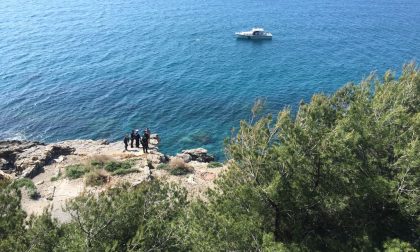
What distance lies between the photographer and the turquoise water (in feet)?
189

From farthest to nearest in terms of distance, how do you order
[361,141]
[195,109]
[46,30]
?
[46,30], [195,109], [361,141]

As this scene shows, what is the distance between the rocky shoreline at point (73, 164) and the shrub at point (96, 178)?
30 centimetres

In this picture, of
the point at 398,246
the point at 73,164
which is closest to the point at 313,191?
the point at 398,246

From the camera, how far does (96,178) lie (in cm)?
3400

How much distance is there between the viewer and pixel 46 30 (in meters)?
90.9

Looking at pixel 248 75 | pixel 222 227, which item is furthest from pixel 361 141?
pixel 248 75

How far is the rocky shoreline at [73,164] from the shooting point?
32.7m

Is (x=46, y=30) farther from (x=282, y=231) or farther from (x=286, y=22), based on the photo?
(x=282, y=231)

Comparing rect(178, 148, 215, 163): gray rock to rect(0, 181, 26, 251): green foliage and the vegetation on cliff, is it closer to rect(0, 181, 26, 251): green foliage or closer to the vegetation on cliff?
the vegetation on cliff

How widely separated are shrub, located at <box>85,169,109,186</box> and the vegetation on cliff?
44.2ft

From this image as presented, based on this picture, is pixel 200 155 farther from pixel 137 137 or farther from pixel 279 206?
pixel 279 206

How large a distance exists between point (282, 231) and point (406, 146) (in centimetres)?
779

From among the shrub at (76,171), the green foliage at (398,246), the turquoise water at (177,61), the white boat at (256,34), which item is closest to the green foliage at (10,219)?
the green foliage at (398,246)

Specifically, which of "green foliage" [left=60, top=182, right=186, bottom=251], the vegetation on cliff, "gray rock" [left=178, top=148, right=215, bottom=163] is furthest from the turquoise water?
the vegetation on cliff
